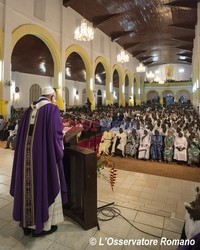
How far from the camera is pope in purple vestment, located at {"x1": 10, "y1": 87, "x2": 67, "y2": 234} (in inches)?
93.9

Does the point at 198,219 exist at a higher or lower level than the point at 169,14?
lower

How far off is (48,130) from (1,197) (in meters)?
2.00

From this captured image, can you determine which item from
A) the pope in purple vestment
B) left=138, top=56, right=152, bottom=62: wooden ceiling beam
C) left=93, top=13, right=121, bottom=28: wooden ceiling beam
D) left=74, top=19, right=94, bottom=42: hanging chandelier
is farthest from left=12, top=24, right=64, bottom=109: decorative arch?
left=138, top=56, right=152, bottom=62: wooden ceiling beam

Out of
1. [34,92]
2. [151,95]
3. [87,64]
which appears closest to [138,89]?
[151,95]

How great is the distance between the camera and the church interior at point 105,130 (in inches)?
104

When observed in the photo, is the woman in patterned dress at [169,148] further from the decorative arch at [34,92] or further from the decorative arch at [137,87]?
the decorative arch at [137,87]

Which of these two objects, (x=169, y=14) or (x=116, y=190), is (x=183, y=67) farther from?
(x=116, y=190)

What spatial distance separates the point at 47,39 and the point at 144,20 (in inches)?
331

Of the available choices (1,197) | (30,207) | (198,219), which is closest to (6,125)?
(1,197)

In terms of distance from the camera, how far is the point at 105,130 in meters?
8.27

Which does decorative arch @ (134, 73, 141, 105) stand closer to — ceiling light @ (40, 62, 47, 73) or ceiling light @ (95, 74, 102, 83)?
ceiling light @ (95, 74, 102, 83)

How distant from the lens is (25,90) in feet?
63.6

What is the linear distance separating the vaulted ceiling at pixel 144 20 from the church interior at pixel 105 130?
3.0 inches

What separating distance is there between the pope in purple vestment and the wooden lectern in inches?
13.3
